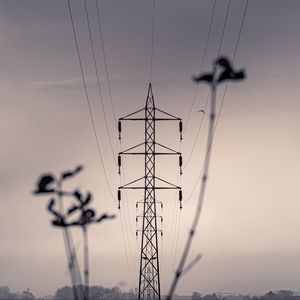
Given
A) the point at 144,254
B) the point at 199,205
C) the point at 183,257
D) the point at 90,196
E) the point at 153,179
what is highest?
the point at 153,179

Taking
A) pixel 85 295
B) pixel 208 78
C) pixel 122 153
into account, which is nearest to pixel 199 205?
pixel 208 78

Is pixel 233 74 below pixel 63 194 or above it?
above

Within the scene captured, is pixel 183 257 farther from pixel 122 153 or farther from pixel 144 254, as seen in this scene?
pixel 144 254

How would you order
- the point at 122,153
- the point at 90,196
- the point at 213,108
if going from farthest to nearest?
1. the point at 122,153
2. the point at 90,196
3. the point at 213,108

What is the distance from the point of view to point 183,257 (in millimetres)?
5066

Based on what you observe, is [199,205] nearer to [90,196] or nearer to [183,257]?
[183,257]

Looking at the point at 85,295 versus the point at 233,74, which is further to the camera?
the point at 85,295

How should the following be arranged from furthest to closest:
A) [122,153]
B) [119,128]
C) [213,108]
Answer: [119,128] → [122,153] → [213,108]

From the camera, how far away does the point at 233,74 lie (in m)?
5.12

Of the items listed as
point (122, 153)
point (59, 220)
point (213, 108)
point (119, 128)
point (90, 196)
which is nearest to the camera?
point (213, 108)

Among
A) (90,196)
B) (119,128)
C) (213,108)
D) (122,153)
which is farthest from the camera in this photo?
(119,128)

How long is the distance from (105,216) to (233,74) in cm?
164

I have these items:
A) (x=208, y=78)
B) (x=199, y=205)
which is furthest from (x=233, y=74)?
(x=199, y=205)

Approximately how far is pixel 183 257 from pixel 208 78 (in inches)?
49.4
